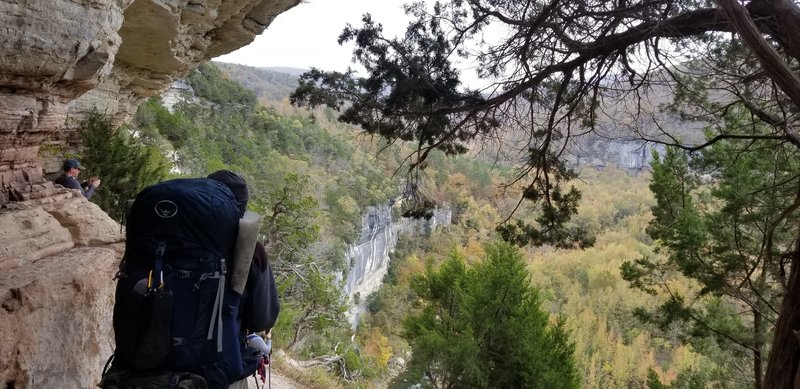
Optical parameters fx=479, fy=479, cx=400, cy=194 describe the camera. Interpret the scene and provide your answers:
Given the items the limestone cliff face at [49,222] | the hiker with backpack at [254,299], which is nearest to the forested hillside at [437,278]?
the limestone cliff face at [49,222]

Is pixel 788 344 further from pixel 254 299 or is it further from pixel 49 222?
pixel 49 222

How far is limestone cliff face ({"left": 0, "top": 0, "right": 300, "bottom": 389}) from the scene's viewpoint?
8.74 feet

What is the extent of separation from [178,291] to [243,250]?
264 millimetres

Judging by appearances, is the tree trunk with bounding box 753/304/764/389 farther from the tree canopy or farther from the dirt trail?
the dirt trail

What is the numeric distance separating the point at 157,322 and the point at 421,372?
1205cm

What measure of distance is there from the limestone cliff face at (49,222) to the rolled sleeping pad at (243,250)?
1.59m

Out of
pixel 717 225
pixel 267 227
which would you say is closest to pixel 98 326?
pixel 717 225

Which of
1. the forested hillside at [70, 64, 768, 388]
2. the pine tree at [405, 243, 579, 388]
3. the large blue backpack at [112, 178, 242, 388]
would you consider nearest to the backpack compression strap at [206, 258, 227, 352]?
the large blue backpack at [112, 178, 242, 388]

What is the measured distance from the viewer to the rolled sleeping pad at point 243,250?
1.75m

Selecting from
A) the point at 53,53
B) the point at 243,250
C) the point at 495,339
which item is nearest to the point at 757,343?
the point at 495,339

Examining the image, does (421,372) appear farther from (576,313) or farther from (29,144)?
(576,313)

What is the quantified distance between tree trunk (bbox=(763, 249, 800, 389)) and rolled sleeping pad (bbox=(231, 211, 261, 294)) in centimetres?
309

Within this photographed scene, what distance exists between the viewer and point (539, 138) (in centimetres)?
566

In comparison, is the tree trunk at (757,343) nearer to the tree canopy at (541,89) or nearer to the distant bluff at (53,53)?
the tree canopy at (541,89)
